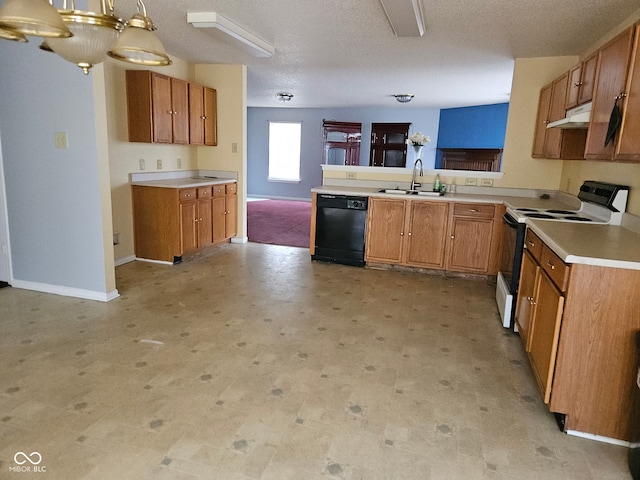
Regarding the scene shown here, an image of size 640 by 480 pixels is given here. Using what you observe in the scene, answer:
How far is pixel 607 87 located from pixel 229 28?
114 inches

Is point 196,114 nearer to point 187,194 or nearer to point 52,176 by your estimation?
point 187,194

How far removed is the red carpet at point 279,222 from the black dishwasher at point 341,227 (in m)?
0.91

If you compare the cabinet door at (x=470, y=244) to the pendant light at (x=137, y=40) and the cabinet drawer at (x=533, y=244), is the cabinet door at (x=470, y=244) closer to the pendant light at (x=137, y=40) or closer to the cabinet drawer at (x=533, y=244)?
the cabinet drawer at (x=533, y=244)

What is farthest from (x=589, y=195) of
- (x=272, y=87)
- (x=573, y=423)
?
(x=272, y=87)

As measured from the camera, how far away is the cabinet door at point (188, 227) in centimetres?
468

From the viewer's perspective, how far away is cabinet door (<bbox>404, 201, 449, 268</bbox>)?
449cm

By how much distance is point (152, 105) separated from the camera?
4473 mm

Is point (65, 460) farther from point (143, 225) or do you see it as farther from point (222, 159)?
point (222, 159)

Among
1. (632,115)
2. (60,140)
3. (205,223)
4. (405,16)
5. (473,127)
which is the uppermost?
(405,16)

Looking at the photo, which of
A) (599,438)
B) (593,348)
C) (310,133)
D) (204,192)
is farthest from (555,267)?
(310,133)

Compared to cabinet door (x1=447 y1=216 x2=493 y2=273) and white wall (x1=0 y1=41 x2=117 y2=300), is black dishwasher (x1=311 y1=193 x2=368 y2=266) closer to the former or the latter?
cabinet door (x1=447 y1=216 x2=493 y2=273)

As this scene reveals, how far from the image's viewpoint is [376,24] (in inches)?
139

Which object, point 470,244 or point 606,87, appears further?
point 470,244

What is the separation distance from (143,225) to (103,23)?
3582mm
